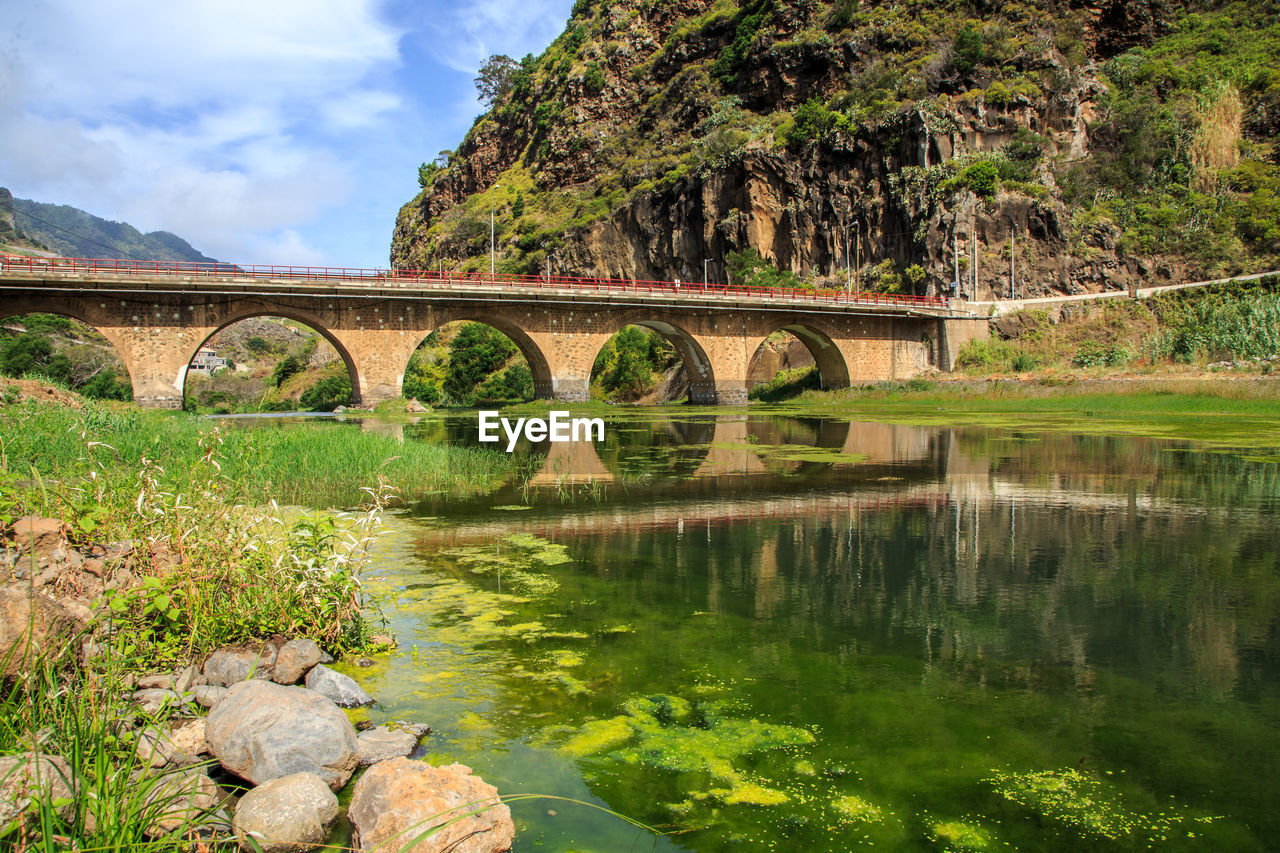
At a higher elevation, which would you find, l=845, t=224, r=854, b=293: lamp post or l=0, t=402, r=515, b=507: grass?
l=845, t=224, r=854, b=293: lamp post

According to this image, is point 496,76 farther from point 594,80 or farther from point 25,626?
point 25,626

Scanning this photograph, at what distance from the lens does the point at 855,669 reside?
5.27 metres

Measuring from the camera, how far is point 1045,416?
29.2 m

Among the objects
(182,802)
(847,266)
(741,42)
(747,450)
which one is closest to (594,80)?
(741,42)

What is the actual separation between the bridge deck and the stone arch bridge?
0.23 feet

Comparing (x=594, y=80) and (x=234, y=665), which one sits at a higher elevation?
(x=594, y=80)

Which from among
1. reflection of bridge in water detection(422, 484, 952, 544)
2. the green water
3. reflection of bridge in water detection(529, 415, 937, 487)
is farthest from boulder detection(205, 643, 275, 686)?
reflection of bridge in water detection(529, 415, 937, 487)

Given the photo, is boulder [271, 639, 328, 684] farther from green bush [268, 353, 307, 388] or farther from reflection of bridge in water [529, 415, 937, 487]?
green bush [268, 353, 307, 388]

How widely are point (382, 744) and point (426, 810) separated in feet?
3.55

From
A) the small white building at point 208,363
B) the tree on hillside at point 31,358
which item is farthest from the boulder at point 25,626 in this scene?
the small white building at point 208,363

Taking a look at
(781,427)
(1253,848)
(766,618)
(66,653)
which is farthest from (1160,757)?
(781,427)

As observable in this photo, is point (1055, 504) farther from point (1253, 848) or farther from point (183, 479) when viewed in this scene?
point (183, 479)

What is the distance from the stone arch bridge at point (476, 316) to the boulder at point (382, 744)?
3493 centimetres

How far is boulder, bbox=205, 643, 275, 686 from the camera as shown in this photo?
15.8 ft
